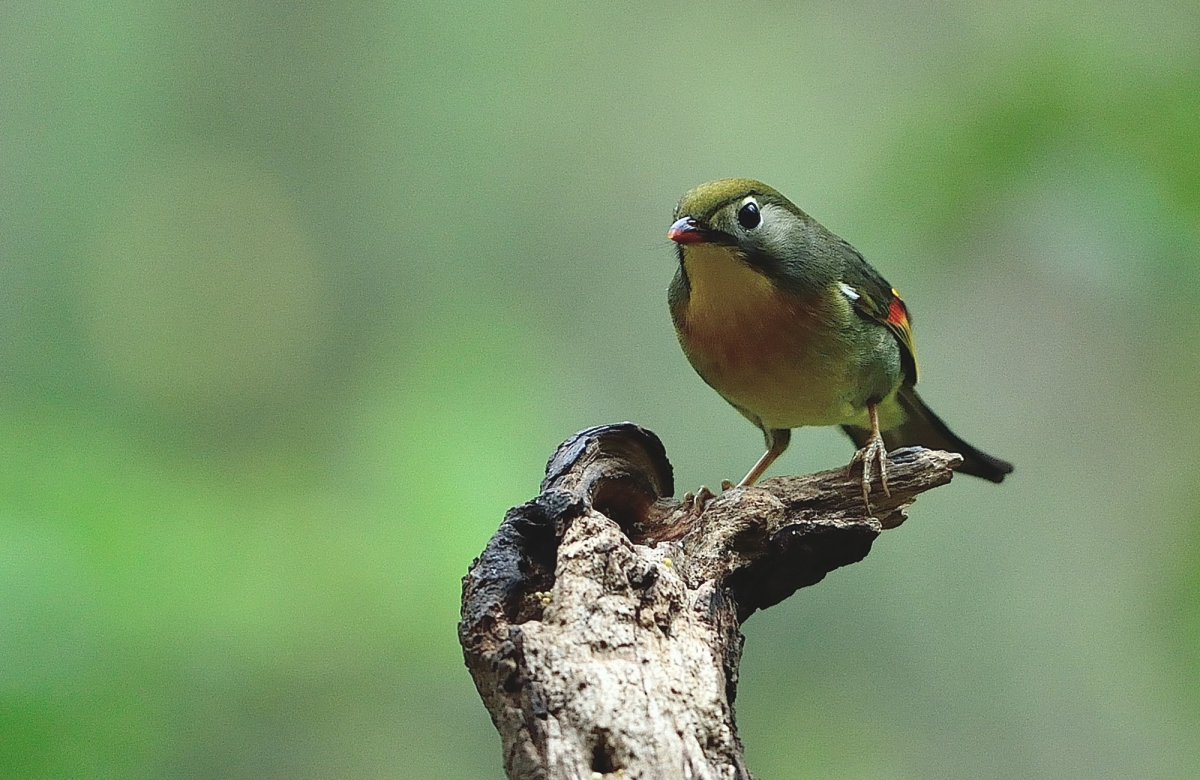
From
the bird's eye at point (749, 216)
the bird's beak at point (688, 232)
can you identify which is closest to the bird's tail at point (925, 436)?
the bird's eye at point (749, 216)

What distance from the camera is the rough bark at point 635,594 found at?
1.42 meters

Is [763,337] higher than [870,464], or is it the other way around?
[763,337]

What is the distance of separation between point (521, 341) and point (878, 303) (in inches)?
60.8

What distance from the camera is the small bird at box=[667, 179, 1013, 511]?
8.14 feet

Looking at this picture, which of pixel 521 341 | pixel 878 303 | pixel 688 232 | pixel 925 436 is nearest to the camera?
pixel 688 232

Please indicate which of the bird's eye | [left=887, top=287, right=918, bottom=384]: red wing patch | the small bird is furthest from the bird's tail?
the bird's eye

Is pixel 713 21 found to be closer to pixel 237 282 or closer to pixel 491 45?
pixel 491 45

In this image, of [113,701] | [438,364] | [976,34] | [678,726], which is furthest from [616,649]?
[976,34]

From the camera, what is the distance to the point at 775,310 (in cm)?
249

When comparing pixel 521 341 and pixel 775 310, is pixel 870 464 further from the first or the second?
pixel 521 341

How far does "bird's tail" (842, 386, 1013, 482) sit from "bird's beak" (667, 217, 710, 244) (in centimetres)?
83

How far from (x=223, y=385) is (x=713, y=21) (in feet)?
7.62

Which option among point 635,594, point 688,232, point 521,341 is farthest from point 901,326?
point 521,341

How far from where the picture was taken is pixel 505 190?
4332 mm
